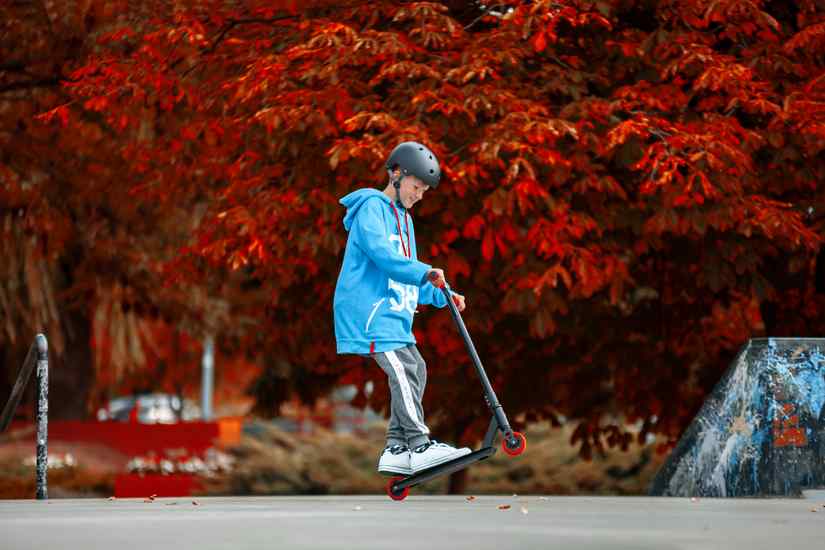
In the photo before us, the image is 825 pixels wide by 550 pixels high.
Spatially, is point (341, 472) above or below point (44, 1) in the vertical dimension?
below

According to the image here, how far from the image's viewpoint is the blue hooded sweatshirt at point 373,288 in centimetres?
820

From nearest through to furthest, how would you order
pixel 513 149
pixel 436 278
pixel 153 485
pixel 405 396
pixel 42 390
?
pixel 436 278 → pixel 405 396 → pixel 42 390 → pixel 513 149 → pixel 153 485

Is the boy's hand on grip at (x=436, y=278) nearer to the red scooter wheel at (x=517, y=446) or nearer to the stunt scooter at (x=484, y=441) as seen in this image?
the stunt scooter at (x=484, y=441)

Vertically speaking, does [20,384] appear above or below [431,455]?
above

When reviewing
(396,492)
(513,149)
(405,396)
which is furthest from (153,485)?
(405,396)

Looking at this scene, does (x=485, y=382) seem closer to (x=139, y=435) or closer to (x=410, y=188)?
(x=410, y=188)

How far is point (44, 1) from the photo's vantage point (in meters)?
15.8

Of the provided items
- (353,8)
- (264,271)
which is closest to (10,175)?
(264,271)

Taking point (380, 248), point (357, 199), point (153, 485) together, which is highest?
point (357, 199)

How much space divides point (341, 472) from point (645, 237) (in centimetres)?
926

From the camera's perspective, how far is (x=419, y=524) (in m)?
7.67

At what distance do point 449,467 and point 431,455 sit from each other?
7.1 inches

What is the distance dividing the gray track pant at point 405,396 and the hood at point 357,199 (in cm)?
79

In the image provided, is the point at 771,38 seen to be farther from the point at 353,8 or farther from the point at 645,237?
the point at 353,8
